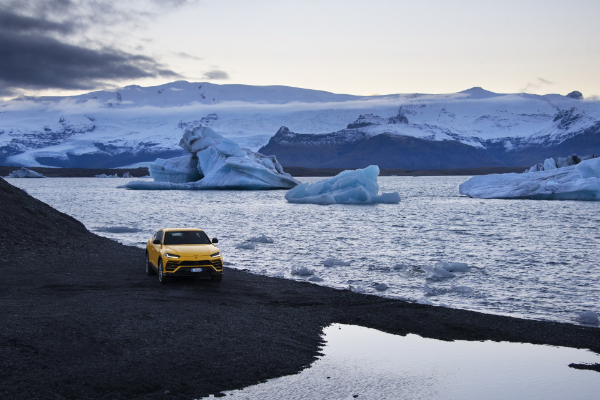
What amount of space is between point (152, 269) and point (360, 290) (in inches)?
263

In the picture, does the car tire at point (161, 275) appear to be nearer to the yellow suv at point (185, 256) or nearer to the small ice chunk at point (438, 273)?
the yellow suv at point (185, 256)

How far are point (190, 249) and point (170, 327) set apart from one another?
4878 mm

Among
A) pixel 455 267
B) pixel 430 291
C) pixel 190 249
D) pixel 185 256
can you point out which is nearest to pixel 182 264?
pixel 185 256

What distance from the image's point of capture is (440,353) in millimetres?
10328

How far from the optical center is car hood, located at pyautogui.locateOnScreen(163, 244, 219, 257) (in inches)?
601

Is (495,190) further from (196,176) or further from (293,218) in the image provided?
(196,176)

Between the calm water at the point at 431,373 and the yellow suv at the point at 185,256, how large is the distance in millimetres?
5133

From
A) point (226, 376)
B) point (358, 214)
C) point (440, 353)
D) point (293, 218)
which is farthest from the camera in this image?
point (358, 214)

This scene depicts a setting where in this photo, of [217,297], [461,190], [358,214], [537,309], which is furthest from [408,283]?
[461,190]

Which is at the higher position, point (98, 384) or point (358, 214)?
point (98, 384)

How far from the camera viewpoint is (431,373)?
30.0 feet

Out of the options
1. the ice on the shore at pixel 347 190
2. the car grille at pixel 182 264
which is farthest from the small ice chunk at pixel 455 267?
the ice on the shore at pixel 347 190

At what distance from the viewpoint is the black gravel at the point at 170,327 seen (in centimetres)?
802

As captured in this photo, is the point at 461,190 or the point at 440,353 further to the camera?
the point at 461,190
